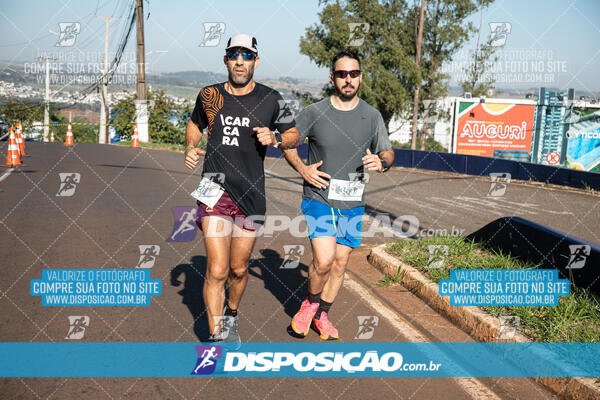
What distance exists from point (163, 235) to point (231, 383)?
4892mm

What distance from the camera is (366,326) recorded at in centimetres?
489

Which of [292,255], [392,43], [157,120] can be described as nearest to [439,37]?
[392,43]

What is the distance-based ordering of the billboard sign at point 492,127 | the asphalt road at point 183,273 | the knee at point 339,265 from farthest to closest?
1. the billboard sign at point 492,127
2. the knee at point 339,265
3. the asphalt road at point 183,273

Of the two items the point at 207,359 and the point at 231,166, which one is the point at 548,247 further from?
the point at 207,359

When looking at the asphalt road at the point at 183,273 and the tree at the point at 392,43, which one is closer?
the asphalt road at the point at 183,273

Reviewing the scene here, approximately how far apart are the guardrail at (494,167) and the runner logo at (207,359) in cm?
Result: 1645

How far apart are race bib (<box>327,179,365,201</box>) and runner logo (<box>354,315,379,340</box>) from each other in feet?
3.72

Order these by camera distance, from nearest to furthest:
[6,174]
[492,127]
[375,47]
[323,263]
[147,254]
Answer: [323,263] → [147,254] → [6,174] → [492,127] → [375,47]

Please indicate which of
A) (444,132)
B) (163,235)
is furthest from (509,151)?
(444,132)

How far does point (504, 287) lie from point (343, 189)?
6.57 feet

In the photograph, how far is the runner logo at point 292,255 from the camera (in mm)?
7086

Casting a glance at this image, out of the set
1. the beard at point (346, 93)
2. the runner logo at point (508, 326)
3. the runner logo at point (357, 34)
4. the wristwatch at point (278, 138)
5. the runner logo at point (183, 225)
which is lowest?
the runner logo at point (183, 225)

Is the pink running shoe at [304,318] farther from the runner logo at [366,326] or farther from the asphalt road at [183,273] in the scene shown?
the runner logo at [366,326]

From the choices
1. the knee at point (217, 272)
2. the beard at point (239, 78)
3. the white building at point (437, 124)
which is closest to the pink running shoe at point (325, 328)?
the knee at point (217, 272)
